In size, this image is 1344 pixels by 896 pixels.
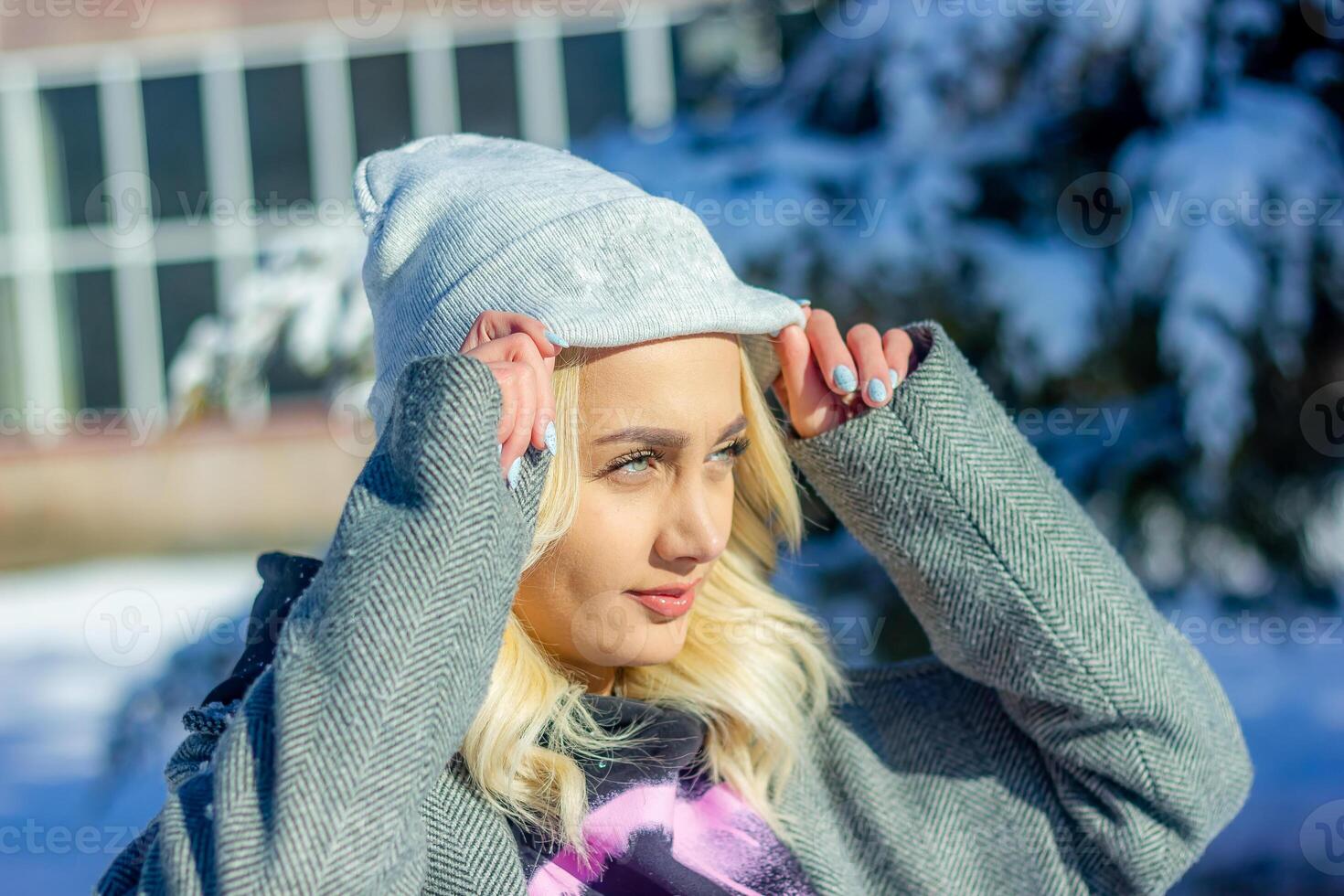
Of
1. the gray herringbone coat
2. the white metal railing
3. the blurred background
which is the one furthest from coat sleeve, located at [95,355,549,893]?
the white metal railing

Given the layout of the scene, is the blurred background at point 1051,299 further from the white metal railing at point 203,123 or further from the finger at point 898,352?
the white metal railing at point 203,123

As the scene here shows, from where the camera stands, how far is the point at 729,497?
166 cm

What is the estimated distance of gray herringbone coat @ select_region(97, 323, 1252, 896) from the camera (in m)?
1.24

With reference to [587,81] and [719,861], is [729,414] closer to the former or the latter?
[719,861]

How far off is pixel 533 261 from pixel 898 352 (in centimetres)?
57

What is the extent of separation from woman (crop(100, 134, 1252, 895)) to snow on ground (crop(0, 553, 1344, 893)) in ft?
4.90

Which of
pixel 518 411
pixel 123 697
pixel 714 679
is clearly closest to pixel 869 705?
pixel 714 679

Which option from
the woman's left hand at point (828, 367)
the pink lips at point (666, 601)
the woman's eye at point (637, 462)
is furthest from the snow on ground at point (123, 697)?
the woman's eye at point (637, 462)

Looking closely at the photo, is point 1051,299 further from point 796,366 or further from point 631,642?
point 631,642

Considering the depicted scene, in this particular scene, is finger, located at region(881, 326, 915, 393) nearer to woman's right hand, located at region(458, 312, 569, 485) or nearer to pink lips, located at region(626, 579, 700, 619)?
pink lips, located at region(626, 579, 700, 619)

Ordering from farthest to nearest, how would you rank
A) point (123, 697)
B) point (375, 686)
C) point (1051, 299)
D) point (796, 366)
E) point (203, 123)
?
point (203, 123) < point (123, 697) < point (1051, 299) < point (796, 366) < point (375, 686)

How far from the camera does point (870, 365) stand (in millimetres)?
1729

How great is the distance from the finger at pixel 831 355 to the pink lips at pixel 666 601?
35cm

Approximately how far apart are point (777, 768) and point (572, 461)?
58cm
